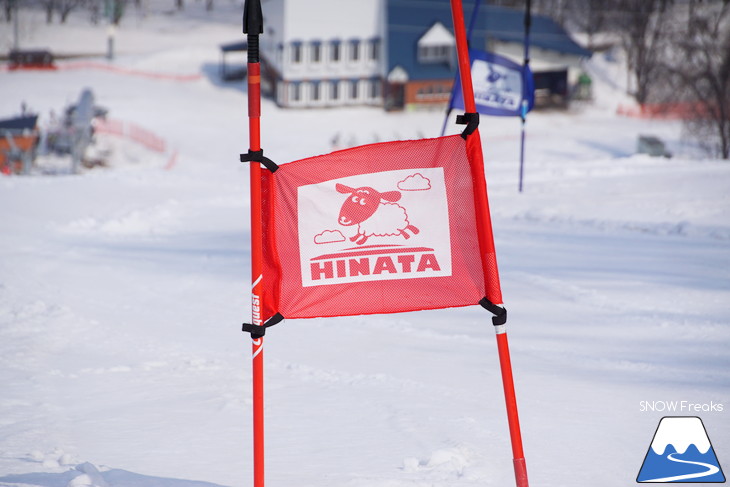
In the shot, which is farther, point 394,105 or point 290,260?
point 394,105

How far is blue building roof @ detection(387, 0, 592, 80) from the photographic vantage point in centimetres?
3972

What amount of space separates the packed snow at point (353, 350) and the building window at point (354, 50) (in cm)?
2064

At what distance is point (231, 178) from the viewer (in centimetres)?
2370

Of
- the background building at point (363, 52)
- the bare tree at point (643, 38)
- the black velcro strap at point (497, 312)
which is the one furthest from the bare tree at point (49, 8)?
the black velcro strap at point (497, 312)

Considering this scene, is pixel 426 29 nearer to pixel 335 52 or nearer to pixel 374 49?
pixel 374 49

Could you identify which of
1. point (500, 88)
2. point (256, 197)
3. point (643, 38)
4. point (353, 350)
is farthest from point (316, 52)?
point (256, 197)

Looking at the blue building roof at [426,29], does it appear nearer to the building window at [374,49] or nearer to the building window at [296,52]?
the building window at [374,49]

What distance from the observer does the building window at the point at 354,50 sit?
39.6m

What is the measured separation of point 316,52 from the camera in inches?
1543

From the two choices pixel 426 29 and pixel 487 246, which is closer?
pixel 487 246

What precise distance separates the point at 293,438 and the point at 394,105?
114 ft

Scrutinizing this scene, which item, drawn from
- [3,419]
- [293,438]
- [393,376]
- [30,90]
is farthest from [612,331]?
[30,90]

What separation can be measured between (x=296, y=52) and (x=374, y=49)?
12.7ft

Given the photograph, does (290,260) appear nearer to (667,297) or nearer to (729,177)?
(667,297)
